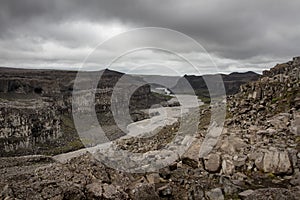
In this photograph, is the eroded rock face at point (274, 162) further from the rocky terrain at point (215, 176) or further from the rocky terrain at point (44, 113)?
the rocky terrain at point (44, 113)

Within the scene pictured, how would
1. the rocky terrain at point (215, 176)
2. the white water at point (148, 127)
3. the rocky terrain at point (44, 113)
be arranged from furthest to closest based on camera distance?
the rocky terrain at point (44, 113)
the white water at point (148, 127)
the rocky terrain at point (215, 176)

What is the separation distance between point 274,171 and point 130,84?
12536cm

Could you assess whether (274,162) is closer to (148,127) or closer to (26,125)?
(148,127)

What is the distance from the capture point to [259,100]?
26.0 m

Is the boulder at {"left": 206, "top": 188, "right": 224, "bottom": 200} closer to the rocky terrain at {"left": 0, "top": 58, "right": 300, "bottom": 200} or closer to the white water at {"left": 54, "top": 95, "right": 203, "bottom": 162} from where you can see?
the rocky terrain at {"left": 0, "top": 58, "right": 300, "bottom": 200}

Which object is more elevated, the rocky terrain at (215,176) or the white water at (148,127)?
the rocky terrain at (215,176)

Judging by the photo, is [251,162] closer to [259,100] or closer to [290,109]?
[290,109]

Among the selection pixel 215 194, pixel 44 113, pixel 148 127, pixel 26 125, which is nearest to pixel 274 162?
pixel 215 194

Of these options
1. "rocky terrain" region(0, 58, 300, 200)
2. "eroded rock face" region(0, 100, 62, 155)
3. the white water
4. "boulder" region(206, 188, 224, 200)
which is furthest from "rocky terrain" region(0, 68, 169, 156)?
"boulder" region(206, 188, 224, 200)

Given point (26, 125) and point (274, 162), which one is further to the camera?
point (26, 125)

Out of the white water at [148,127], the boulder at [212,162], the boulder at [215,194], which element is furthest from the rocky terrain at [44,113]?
the boulder at [215,194]

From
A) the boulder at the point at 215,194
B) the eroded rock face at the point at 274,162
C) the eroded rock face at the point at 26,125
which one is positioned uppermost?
the eroded rock face at the point at 274,162

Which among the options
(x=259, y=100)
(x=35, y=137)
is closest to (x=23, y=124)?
(x=35, y=137)

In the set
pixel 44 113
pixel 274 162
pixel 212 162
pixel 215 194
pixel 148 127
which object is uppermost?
pixel 274 162
